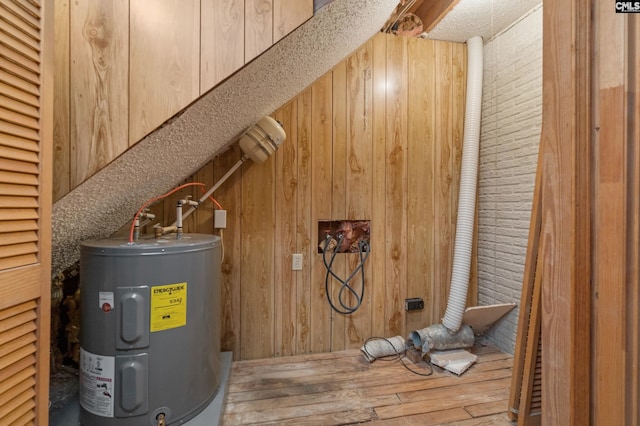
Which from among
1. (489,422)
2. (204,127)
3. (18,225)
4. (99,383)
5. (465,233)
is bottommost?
(489,422)

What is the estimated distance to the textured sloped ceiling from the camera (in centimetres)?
112

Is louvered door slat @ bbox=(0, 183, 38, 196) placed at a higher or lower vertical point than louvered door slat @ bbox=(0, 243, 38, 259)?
higher

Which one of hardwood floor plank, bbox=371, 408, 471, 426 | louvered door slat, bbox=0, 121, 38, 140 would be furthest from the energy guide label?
hardwood floor plank, bbox=371, 408, 471, 426

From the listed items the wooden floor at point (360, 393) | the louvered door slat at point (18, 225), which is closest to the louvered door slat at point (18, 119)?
the louvered door slat at point (18, 225)

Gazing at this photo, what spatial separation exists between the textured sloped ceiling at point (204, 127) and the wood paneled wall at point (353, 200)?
363 millimetres

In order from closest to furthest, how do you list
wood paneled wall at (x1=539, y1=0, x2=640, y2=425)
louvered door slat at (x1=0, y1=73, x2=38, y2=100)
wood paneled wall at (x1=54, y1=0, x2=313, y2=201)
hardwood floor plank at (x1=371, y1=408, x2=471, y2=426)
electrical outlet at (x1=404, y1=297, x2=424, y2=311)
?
wood paneled wall at (x1=539, y1=0, x2=640, y2=425)
louvered door slat at (x1=0, y1=73, x2=38, y2=100)
wood paneled wall at (x1=54, y1=0, x2=313, y2=201)
hardwood floor plank at (x1=371, y1=408, x2=471, y2=426)
electrical outlet at (x1=404, y1=297, x2=424, y2=311)

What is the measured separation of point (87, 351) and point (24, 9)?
49.6 inches

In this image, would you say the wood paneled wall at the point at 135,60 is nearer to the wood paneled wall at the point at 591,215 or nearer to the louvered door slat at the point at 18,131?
the louvered door slat at the point at 18,131

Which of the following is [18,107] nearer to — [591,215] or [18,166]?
[18,166]

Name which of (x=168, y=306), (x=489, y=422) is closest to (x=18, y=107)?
(x=168, y=306)

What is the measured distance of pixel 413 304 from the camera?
7.34ft

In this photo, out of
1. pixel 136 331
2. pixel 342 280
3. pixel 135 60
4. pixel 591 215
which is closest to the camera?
pixel 591 215

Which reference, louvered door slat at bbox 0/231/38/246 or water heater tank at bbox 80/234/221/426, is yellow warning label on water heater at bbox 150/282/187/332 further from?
louvered door slat at bbox 0/231/38/246

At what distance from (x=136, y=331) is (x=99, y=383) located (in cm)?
29
